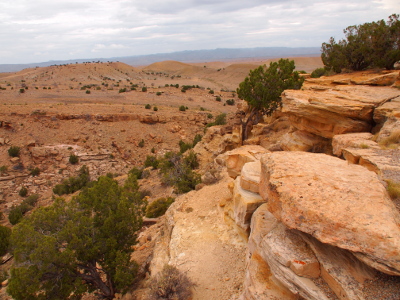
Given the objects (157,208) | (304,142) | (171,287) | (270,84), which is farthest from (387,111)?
(157,208)

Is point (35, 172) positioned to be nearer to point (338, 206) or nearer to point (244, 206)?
point (244, 206)

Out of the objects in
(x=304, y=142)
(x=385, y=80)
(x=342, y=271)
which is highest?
(x=385, y=80)

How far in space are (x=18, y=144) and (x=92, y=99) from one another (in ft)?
46.7

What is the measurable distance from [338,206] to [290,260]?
1.27 m

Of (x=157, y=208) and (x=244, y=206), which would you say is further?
(x=157, y=208)

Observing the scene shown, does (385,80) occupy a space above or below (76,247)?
above

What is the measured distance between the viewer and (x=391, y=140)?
296 inches

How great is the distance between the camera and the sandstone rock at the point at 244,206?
Answer: 7.20 meters

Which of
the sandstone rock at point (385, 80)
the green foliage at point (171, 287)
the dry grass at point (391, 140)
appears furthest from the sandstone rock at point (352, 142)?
the green foliage at point (171, 287)

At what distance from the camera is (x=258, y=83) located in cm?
1608

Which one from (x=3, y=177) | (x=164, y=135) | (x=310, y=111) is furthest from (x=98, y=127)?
(x=310, y=111)

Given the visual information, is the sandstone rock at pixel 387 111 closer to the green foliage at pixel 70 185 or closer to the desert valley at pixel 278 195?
the desert valley at pixel 278 195

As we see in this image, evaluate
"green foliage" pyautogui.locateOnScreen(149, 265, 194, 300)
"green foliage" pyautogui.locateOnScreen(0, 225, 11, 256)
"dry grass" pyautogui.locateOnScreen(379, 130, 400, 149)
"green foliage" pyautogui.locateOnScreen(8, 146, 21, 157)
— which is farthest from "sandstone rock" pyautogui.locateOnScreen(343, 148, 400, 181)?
"green foliage" pyautogui.locateOnScreen(8, 146, 21, 157)

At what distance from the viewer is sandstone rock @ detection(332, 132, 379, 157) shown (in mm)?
7988
